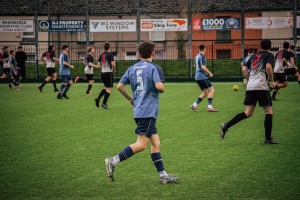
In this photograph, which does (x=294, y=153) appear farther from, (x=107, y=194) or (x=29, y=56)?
(x=29, y=56)

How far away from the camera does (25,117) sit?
1738cm

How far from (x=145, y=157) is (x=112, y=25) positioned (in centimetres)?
Result: 2901

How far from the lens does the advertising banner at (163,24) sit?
37.9 m

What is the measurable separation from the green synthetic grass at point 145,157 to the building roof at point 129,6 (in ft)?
106

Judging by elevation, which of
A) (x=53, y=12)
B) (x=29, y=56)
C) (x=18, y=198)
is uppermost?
(x=53, y=12)

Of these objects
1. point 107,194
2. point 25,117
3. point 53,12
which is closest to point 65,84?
point 25,117

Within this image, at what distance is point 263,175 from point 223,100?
14420 mm

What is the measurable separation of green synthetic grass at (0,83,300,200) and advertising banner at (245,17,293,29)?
66.9ft

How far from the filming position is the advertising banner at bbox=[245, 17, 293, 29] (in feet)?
124

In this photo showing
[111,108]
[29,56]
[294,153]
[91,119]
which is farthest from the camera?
[29,56]

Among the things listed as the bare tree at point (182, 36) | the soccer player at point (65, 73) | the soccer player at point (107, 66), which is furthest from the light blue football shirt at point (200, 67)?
the bare tree at point (182, 36)

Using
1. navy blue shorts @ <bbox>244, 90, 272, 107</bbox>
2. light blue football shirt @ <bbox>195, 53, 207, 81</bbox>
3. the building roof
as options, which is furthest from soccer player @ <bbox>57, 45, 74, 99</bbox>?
the building roof

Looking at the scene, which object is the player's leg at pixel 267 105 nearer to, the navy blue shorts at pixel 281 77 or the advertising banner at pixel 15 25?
the navy blue shorts at pixel 281 77

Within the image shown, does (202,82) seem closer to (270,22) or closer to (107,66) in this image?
(107,66)
